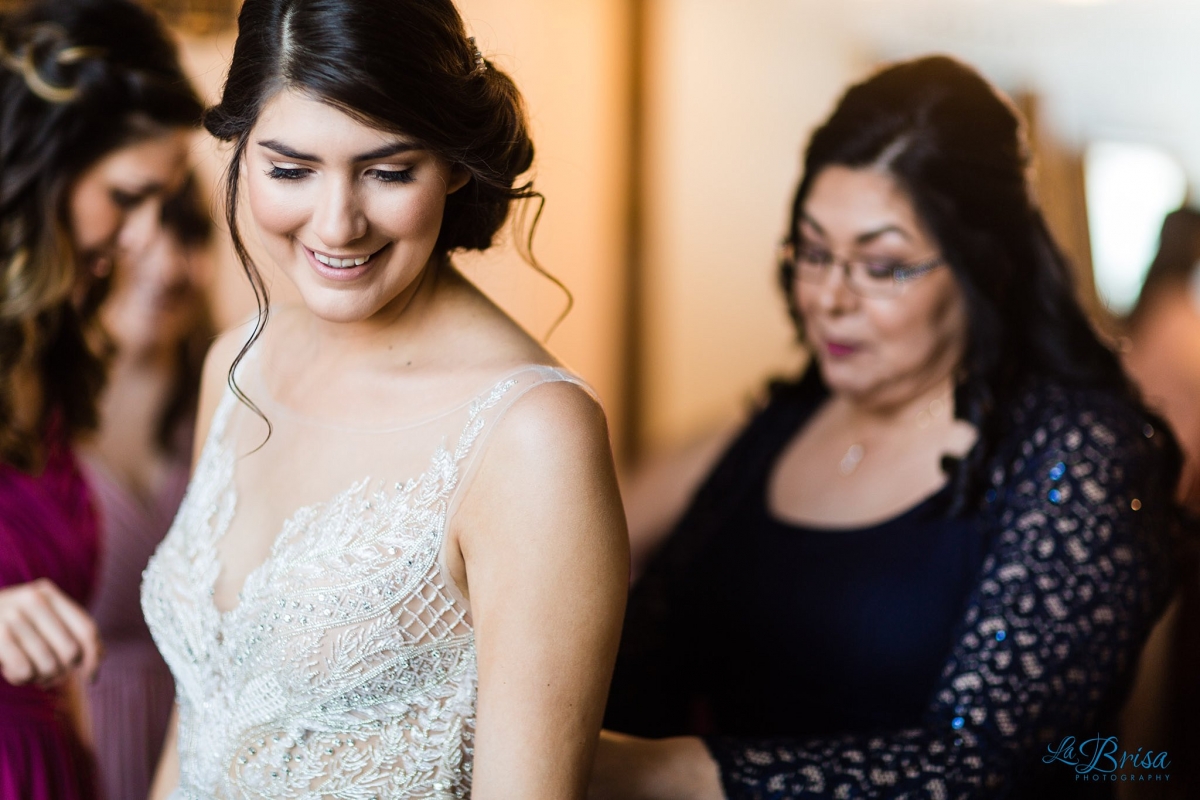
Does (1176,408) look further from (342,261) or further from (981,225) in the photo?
(342,261)

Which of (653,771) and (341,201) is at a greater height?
(341,201)

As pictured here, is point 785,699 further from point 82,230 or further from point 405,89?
point 82,230

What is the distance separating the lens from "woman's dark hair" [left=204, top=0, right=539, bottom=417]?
1.02 meters

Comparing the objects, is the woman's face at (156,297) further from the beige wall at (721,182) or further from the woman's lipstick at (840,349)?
the beige wall at (721,182)

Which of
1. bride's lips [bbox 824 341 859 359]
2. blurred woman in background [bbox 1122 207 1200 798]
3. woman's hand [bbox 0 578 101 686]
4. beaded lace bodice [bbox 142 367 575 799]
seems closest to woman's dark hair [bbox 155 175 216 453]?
woman's hand [bbox 0 578 101 686]

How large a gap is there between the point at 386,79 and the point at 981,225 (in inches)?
44.1

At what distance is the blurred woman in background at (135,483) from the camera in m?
2.18

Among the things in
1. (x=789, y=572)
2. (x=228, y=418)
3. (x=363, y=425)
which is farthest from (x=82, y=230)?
(x=789, y=572)

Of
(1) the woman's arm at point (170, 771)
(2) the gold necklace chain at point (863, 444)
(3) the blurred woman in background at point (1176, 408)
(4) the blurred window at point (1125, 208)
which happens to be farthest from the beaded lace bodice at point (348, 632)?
(4) the blurred window at point (1125, 208)

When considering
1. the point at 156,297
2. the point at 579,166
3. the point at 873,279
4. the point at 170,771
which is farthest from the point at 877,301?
the point at 579,166

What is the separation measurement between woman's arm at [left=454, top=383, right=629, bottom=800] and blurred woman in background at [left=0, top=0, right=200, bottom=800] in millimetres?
1119

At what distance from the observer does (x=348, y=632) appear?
3.89ft

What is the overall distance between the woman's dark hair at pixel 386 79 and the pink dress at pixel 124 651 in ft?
4.05

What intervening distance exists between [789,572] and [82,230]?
57.5 inches
